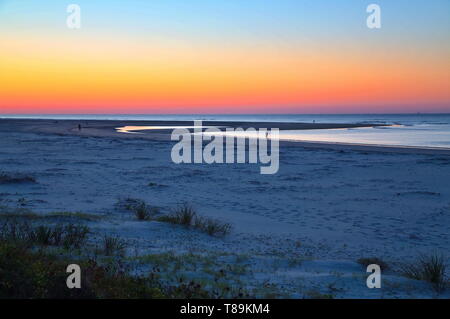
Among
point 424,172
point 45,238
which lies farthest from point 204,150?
point 45,238

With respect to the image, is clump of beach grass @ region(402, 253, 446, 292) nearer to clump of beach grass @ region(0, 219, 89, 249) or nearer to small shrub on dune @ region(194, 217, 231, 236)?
small shrub on dune @ region(194, 217, 231, 236)

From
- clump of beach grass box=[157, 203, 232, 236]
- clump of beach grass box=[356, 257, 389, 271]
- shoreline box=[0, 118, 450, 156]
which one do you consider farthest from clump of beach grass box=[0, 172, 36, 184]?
shoreline box=[0, 118, 450, 156]

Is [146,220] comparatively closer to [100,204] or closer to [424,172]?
[100,204]

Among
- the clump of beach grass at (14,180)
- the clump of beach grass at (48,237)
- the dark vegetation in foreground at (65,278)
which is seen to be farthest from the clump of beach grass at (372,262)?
the clump of beach grass at (14,180)

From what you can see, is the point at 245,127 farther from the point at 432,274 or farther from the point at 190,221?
the point at 432,274

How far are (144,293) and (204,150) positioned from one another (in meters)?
23.5

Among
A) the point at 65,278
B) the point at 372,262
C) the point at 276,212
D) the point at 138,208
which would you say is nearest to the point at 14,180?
the point at 138,208

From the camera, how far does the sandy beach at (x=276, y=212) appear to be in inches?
263

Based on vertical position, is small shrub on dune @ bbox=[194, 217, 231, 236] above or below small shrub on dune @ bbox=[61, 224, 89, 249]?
below

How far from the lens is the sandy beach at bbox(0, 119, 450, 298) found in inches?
263

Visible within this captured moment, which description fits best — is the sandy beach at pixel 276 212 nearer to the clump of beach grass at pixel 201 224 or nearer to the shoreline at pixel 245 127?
the clump of beach grass at pixel 201 224

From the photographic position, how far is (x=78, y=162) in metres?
21.2

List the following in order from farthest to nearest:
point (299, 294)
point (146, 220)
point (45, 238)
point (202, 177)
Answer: point (202, 177) < point (146, 220) < point (45, 238) < point (299, 294)

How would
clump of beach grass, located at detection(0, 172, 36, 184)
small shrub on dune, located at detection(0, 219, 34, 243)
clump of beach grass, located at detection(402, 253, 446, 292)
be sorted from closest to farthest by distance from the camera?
clump of beach grass, located at detection(402, 253, 446, 292)
small shrub on dune, located at detection(0, 219, 34, 243)
clump of beach grass, located at detection(0, 172, 36, 184)
